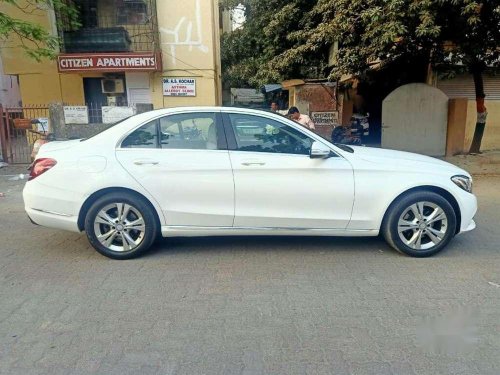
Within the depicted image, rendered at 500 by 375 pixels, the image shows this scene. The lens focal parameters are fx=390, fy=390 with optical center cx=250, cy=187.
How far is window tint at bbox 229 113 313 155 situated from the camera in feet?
13.3

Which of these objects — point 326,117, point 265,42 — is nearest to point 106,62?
point 326,117

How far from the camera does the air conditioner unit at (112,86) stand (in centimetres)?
1352

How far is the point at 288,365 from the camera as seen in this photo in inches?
95.9

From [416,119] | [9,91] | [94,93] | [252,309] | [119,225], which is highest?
[9,91]

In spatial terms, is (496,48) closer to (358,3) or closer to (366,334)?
(358,3)

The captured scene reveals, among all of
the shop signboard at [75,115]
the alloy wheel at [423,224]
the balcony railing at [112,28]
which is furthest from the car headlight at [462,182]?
the balcony railing at [112,28]

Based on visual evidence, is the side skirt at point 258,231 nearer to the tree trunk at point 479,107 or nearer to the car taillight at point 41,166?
the car taillight at point 41,166

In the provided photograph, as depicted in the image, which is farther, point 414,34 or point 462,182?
point 414,34

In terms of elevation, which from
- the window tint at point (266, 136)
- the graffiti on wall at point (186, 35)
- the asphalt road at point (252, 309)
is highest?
the graffiti on wall at point (186, 35)

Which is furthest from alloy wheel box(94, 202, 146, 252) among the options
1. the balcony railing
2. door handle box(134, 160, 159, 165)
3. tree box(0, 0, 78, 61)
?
the balcony railing

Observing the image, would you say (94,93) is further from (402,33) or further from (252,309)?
(252,309)

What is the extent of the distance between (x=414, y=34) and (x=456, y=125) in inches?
138

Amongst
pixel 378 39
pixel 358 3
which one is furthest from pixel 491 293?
pixel 358 3

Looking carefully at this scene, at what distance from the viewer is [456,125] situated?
35.0ft
